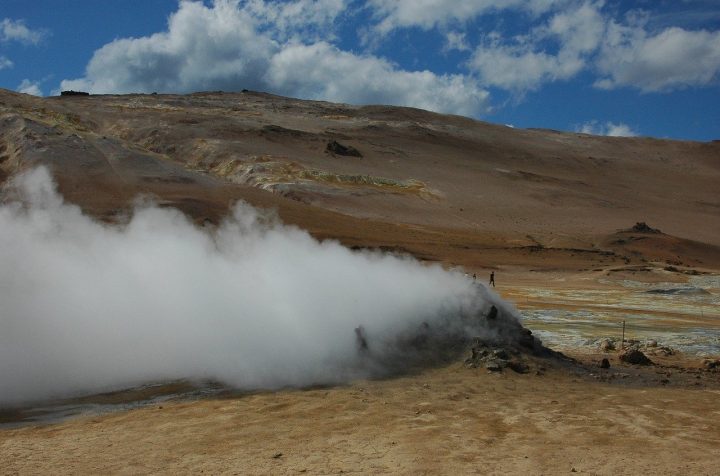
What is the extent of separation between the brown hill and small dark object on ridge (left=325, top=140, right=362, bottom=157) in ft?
0.66

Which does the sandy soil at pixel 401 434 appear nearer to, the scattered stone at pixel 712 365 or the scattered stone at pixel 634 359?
the scattered stone at pixel 634 359

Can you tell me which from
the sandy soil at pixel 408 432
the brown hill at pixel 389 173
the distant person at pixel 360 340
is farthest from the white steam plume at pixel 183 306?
the brown hill at pixel 389 173

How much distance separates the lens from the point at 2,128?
51250 millimetres

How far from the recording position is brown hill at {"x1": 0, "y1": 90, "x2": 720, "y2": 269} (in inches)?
1825

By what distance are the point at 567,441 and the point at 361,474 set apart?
2.47 m

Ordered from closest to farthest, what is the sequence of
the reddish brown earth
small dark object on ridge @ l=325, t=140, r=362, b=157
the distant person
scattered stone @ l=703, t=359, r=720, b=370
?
the reddish brown earth
the distant person
scattered stone @ l=703, t=359, r=720, b=370
small dark object on ridge @ l=325, t=140, r=362, b=157

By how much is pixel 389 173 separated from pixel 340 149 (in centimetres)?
637

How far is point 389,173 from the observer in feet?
222

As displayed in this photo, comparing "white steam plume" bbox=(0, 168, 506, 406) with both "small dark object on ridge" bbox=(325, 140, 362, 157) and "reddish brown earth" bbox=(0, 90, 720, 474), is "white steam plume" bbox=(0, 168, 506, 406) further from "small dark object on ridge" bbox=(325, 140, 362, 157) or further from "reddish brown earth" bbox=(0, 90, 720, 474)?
"small dark object on ridge" bbox=(325, 140, 362, 157)

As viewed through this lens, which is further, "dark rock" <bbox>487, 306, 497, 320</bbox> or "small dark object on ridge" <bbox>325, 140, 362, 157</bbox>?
"small dark object on ridge" <bbox>325, 140, 362, 157</bbox>

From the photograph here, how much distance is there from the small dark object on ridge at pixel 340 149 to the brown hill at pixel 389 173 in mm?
203

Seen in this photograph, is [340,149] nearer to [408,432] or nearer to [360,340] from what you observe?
[360,340]

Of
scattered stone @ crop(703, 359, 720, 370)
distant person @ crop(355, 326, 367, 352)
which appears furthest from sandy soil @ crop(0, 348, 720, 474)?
scattered stone @ crop(703, 359, 720, 370)

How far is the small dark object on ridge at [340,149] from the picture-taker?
70.2 metres
